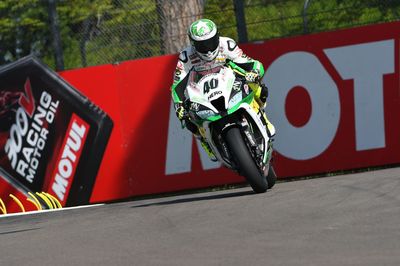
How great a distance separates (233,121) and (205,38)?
2.92 ft

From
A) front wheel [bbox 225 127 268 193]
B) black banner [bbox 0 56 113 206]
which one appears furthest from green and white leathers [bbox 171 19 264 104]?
black banner [bbox 0 56 113 206]

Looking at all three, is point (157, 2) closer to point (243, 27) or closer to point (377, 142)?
point (243, 27)

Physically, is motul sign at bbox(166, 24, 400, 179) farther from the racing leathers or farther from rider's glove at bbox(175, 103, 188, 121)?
rider's glove at bbox(175, 103, 188, 121)

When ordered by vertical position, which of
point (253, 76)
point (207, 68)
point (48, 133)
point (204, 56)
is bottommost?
point (48, 133)

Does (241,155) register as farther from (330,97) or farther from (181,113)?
(330,97)

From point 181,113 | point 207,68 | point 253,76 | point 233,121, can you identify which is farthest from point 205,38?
point 233,121

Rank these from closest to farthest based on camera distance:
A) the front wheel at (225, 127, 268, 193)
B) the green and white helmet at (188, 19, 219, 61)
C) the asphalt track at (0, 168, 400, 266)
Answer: the asphalt track at (0, 168, 400, 266) → the front wheel at (225, 127, 268, 193) → the green and white helmet at (188, 19, 219, 61)

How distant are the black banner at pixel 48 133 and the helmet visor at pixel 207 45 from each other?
245 cm

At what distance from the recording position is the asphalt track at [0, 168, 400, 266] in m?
5.30

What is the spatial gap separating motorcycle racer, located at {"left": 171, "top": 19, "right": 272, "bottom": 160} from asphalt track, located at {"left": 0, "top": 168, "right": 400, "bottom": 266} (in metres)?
0.93

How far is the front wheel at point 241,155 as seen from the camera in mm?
8633

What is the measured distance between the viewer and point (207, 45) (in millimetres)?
9148

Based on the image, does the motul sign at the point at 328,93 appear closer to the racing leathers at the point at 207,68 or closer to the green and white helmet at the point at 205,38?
the racing leathers at the point at 207,68

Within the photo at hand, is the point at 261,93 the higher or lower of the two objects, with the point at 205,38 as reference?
lower
